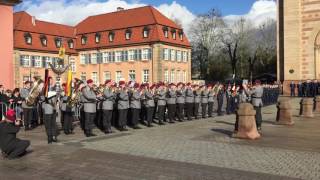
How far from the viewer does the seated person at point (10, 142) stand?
10555 mm

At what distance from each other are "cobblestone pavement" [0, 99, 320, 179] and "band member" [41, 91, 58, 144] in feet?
1.13

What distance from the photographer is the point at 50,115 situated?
43.4 feet

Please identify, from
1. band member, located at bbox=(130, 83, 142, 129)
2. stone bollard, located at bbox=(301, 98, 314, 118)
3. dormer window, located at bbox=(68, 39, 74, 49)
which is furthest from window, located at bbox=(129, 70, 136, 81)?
band member, located at bbox=(130, 83, 142, 129)

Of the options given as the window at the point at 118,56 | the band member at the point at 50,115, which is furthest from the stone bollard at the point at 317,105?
the window at the point at 118,56

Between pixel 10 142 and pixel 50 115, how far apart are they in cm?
266

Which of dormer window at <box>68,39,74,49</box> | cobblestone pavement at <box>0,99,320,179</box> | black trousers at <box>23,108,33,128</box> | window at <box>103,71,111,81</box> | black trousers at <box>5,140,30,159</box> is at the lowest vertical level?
cobblestone pavement at <box>0,99,320,179</box>

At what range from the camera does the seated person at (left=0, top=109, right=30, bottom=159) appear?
10.6 meters

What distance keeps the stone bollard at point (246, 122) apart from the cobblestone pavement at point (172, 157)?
0.99 feet

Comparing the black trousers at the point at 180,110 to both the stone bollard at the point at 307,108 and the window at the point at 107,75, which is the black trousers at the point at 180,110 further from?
the window at the point at 107,75

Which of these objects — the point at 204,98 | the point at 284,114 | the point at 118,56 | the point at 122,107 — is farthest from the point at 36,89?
the point at 118,56

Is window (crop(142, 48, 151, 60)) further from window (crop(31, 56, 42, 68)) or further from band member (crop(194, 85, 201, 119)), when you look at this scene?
band member (crop(194, 85, 201, 119))

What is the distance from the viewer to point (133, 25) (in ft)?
219

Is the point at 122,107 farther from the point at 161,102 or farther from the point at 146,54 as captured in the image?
the point at 146,54

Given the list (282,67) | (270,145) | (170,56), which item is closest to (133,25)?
(170,56)
